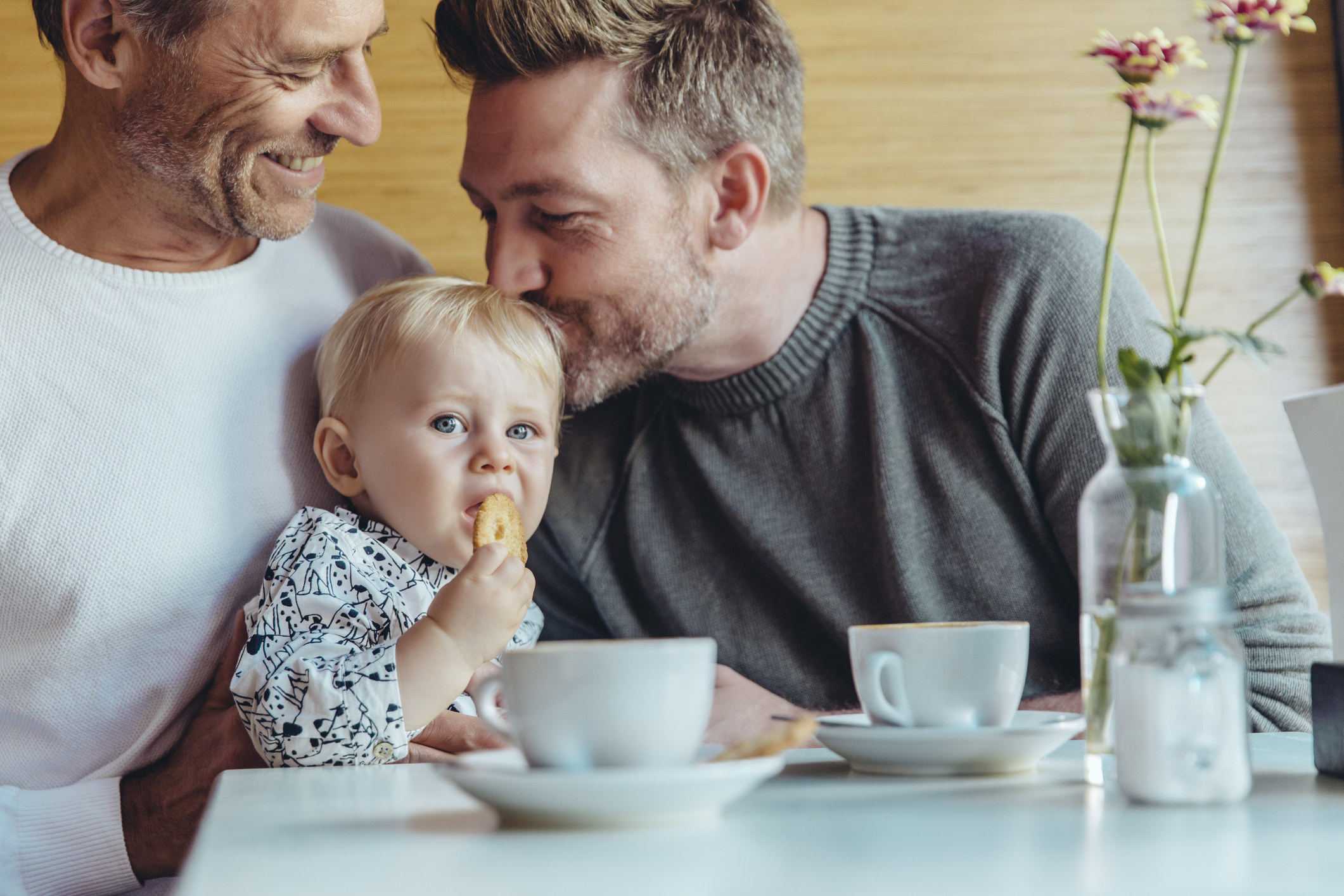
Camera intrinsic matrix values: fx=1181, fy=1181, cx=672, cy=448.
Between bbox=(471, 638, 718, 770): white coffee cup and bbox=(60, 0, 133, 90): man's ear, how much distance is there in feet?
3.57

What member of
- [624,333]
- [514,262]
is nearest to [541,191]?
[514,262]

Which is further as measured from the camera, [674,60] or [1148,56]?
[674,60]

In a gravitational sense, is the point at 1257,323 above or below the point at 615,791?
above

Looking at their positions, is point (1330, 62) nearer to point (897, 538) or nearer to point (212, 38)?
point (897, 538)

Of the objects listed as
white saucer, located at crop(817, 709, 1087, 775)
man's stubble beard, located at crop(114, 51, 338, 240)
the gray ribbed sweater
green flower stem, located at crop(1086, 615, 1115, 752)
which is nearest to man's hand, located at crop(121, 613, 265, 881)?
man's stubble beard, located at crop(114, 51, 338, 240)

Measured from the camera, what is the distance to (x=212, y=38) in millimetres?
1337

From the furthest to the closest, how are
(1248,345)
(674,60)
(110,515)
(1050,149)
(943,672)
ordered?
1. (1050,149)
2. (674,60)
3. (110,515)
4. (943,672)
5. (1248,345)

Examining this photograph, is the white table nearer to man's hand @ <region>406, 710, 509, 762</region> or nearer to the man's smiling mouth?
man's hand @ <region>406, 710, 509, 762</region>

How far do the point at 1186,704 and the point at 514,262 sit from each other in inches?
43.8

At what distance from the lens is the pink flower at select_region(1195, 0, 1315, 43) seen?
0.70 m

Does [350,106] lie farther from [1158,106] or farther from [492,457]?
[1158,106]

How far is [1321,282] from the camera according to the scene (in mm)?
701

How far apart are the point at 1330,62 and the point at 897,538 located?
4.43 ft

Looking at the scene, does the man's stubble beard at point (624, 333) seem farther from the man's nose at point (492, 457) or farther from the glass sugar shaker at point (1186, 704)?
the glass sugar shaker at point (1186, 704)
